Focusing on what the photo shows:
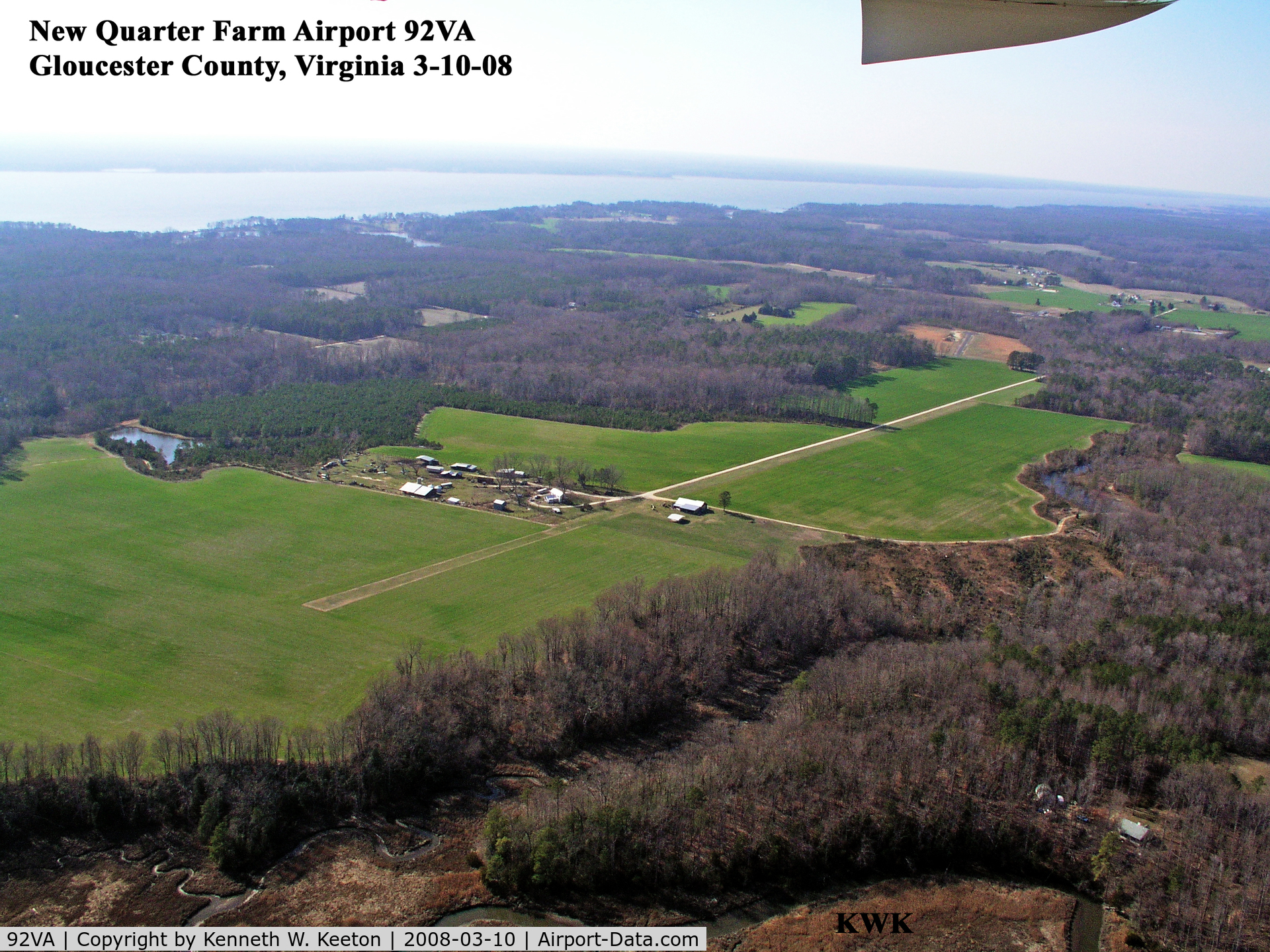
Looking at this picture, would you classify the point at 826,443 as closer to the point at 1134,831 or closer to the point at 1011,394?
the point at 1011,394

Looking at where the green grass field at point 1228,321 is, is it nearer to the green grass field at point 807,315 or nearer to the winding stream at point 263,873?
the green grass field at point 807,315

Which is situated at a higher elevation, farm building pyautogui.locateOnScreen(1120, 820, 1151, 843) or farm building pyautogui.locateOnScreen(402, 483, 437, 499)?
farm building pyautogui.locateOnScreen(402, 483, 437, 499)

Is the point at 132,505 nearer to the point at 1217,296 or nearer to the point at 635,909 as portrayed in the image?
the point at 635,909

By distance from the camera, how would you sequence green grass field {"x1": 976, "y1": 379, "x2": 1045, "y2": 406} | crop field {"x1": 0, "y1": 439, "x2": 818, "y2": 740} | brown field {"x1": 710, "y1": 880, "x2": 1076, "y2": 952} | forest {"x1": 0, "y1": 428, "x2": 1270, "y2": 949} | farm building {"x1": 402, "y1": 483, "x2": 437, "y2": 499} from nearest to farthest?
brown field {"x1": 710, "y1": 880, "x2": 1076, "y2": 952} < forest {"x1": 0, "y1": 428, "x2": 1270, "y2": 949} < crop field {"x1": 0, "y1": 439, "x2": 818, "y2": 740} < farm building {"x1": 402, "y1": 483, "x2": 437, "y2": 499} < green grass field {"x1": 976, "y1": 379, "x2": 1045, "y2": 406}

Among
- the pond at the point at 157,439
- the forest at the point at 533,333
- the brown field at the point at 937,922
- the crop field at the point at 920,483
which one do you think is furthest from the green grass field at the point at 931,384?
the pond at the point at 157,439

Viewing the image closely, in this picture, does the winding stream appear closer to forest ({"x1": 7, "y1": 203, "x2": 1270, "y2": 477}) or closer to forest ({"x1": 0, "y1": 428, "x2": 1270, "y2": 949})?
forest ({"x1": 0, "y1": 428, "x2": 1270, "y2": 949})

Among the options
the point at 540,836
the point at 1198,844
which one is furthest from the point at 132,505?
the point at 1198,844

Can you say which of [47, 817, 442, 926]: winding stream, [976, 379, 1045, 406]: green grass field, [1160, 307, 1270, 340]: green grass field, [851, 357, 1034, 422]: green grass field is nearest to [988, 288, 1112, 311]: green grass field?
[1160, 307, 1270, 340]: green grass field
